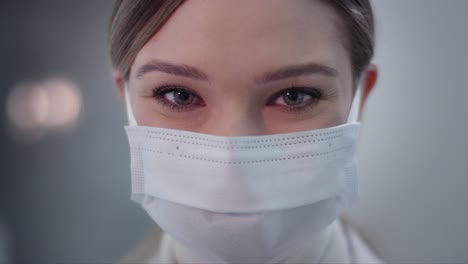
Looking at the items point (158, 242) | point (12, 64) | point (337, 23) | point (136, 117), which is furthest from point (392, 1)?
point (12, 64)

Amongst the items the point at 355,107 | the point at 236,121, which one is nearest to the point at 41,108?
the point at 236,121

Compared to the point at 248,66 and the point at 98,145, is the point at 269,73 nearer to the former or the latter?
the point at 248,66

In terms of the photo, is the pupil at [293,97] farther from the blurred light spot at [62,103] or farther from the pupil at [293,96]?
the blurred light spot at [62,103]

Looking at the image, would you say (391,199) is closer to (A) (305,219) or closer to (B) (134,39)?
(A) (305,219)

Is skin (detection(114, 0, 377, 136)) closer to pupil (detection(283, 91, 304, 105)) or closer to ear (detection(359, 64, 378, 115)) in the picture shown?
pupil (detection(283, 91, 304, 105))

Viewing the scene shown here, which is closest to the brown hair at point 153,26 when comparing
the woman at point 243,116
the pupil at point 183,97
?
the woman at point 243,116

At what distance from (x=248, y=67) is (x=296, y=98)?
5.3 inches

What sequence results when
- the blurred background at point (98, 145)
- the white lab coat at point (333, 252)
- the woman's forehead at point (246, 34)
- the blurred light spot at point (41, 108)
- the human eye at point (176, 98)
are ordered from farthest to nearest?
the blurred light spot at point (41, 108) → the blurred background at point (98, 145) → the white lab coat at point (333, 252) → the human eye at point (176, 98) → the woman's forehead at point (246, 34)

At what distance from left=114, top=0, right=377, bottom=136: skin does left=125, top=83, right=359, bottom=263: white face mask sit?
0.04 metres

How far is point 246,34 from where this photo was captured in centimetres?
57

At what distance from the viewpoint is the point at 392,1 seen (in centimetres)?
92

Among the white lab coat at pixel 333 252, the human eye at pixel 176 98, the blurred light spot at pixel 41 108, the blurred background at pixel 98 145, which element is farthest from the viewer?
the blurred light spot at pixel 41 108

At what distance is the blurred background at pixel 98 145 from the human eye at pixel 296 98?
0.41 m

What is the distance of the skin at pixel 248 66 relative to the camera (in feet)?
1.88
